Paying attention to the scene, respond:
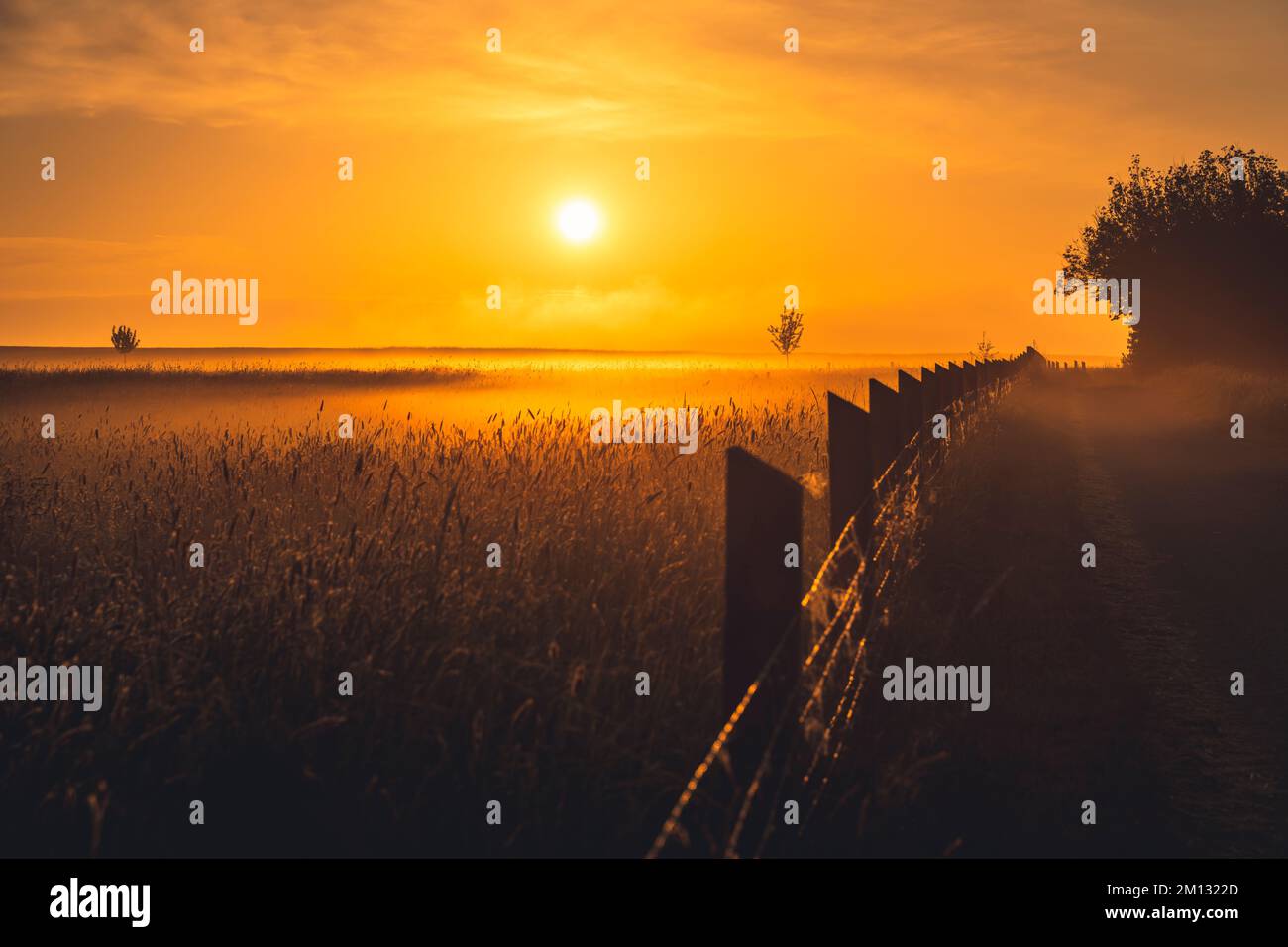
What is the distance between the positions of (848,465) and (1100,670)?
1.85 metres

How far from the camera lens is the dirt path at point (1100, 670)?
157 inches

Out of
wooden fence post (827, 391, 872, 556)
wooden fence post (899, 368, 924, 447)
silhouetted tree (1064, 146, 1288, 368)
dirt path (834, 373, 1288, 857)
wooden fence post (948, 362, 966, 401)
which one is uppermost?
silhouetted tree (1064, 146, 1288, 368)

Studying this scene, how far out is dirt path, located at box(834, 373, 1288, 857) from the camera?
3.99m

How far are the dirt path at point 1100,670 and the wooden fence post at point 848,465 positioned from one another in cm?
66

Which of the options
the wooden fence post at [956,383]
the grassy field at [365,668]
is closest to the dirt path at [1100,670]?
the wooden fence post at [956,383]

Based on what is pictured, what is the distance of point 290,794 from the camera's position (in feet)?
11.6

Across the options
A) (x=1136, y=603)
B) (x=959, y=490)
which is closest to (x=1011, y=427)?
(x=959, y=490)

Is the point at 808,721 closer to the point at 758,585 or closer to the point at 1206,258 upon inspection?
the point at 758,585

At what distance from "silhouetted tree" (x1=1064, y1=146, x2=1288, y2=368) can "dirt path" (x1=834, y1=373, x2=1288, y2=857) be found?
115ft

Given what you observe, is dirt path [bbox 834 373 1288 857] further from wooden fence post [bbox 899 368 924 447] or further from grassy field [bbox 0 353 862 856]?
grassy field [bbox 0 353 862 856]

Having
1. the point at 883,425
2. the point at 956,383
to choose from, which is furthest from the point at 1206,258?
the point at 883,425

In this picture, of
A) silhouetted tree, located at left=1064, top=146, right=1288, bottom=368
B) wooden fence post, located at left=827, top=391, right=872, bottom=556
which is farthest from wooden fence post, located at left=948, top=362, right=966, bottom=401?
silhouetted tree, located at left=1064, top=146, right=1288, bottom=368

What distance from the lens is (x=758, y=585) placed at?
3330mm
